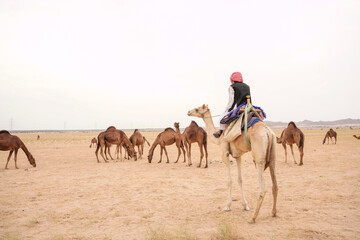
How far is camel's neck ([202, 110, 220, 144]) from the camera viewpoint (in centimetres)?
712

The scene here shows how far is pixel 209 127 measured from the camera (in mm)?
7383

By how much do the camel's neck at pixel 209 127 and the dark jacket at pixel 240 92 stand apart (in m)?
1.27

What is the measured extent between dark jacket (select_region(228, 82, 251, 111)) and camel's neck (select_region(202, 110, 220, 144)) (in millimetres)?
1266

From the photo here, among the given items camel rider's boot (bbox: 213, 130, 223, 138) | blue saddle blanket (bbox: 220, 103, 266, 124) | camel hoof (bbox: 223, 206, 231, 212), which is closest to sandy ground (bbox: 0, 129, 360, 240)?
camel hoof (bbox: 223, 206, 231, 212)

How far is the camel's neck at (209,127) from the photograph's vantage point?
7.12 meters

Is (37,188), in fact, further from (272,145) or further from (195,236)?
(272,145)

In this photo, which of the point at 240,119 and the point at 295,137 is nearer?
the point at 240,119

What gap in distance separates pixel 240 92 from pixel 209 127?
63.1 inches

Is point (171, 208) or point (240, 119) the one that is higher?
point (240, 119)

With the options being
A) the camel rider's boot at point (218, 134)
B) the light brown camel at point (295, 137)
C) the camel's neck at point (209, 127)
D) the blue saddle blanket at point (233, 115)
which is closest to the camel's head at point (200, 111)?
the camel's neck at point (209, 127)

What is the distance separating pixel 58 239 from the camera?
184 inches

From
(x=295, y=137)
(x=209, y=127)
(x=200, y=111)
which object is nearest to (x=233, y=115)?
(x=209, y=127)

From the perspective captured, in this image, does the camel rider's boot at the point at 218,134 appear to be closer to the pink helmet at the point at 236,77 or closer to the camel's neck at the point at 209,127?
the camel's neck at the point at 209,127

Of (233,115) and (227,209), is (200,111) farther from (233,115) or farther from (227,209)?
(227,209)
